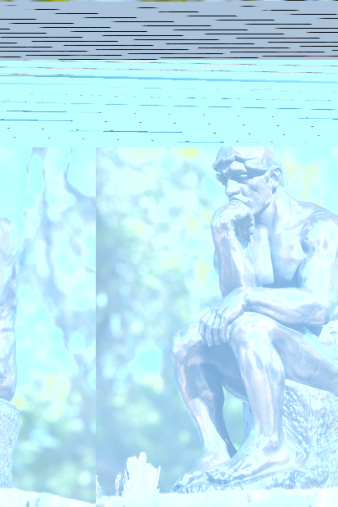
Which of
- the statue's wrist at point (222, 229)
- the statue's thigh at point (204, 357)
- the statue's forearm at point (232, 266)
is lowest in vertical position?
the statue's thigh at point (204, 357)

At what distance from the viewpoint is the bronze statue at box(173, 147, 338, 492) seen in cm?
428

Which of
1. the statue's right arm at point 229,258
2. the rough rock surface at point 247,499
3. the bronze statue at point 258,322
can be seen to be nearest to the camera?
the rough rock surface at point 247,499

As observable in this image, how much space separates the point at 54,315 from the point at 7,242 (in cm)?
51

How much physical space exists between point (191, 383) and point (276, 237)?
3.20 ft

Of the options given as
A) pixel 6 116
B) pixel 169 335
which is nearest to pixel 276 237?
pixel 169 335

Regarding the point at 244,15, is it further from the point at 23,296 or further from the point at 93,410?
the point at 93,410

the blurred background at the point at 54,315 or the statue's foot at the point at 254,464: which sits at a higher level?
the blurred background at the point at 54,315

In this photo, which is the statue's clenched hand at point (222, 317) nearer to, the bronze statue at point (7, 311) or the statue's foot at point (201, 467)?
the statue's foot at point (201, 467)

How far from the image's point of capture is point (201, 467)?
4273 millimetres

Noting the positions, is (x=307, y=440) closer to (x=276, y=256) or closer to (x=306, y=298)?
(x=306, y=298)

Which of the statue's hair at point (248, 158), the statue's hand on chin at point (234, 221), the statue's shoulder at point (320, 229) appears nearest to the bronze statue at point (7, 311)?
the statue's hand on chin at point (234, 221)

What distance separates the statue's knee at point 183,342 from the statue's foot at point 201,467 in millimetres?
560

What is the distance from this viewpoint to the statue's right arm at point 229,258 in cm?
440

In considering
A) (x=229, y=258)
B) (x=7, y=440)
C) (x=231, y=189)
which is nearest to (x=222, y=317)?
(x=229, y=258)
